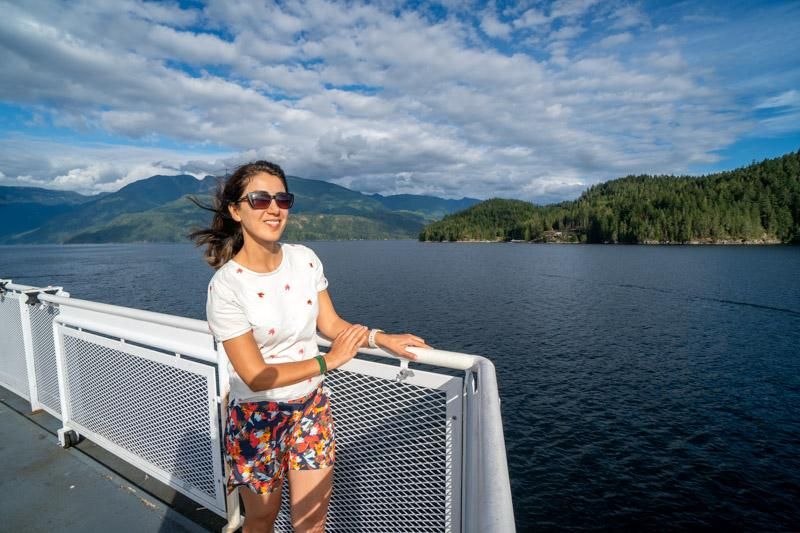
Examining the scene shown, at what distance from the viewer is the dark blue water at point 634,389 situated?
441 inches

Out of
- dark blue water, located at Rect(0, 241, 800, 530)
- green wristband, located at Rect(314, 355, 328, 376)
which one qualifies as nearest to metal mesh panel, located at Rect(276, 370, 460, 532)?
green wristband, located at Rect(314, 355, 328, 376)

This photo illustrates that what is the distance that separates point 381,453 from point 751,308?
4122 cm

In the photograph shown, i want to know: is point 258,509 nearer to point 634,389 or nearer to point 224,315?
point 224,315

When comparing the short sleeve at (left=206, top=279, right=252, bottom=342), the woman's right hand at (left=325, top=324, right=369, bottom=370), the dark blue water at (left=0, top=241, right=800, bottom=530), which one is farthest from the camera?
the dark blue water at (left=0, top=241, right=800, bottom=530)

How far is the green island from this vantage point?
124062 mm

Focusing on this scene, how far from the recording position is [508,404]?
16.3 m

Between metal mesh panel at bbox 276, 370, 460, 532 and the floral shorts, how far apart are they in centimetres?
52

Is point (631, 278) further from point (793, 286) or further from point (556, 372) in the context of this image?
point (556, 372)

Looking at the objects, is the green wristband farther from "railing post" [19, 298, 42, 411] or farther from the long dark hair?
"railing post" [19, 298, 42, 411]


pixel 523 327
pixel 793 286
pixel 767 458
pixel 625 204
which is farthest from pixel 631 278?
pixel 625 204

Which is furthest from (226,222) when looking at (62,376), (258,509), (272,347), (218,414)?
(62,376)

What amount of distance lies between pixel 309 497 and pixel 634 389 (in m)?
18.8

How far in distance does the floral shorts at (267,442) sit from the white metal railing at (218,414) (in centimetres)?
53

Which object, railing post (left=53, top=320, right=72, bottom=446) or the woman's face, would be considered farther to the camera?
railing post (left=53, top=320, right=72, bottom=446)
